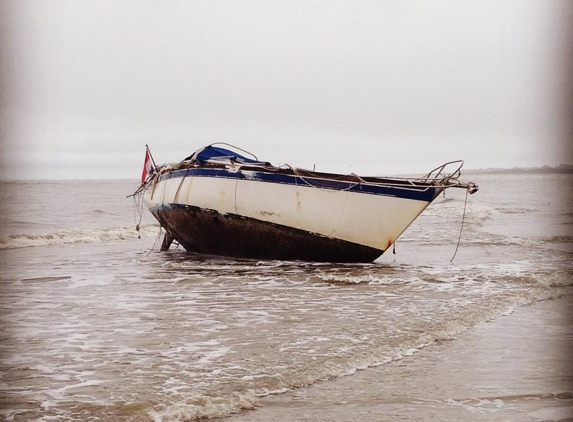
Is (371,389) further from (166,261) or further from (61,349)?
(166,261)

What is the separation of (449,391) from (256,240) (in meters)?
7.04

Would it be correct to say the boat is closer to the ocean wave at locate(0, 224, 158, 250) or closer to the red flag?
the red flag

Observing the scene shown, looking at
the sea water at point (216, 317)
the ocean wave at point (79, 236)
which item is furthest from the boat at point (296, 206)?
the ocean wave at point (79, 236)

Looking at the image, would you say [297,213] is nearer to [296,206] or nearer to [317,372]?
[296,206]

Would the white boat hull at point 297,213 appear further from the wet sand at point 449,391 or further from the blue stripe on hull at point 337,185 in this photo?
the wet sand at point 449,391

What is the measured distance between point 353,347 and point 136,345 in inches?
66.1

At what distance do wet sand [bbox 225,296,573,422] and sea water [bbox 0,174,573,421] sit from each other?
18 centimetres

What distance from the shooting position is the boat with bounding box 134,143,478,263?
9406 mm

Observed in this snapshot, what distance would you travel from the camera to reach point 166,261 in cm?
1092

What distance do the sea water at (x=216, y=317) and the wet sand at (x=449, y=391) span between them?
0.18 m

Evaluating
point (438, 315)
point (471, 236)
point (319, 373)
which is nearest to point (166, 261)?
point (438, 315)

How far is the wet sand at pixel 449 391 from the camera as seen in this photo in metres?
3.22

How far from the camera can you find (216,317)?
5.82m

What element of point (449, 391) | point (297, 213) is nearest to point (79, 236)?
point (297, 213)
